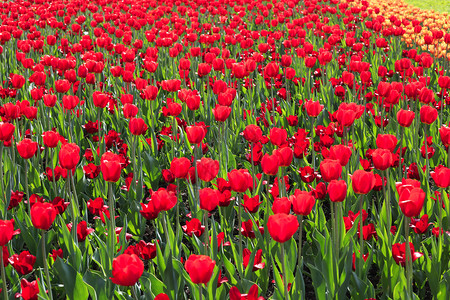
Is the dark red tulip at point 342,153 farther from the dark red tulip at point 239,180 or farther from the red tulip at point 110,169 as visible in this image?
the red tulip at point 110,169

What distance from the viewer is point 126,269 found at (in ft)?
5.50

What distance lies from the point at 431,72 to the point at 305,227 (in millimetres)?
3917

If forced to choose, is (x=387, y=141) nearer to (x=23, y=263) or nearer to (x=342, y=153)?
(x=342, y=153)

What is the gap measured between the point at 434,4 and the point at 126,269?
14909mm

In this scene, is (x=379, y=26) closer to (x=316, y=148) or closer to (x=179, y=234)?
(x=316, y=148)

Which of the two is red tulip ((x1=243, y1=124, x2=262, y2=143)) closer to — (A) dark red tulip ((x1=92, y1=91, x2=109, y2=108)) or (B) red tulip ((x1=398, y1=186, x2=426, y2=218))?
(B) red tulip ((x1=398, y1=186, x2=426, y2=218))

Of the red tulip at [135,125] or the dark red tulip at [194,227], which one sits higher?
the red tulip at [135,125]

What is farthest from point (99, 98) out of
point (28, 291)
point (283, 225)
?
point (283, 225)

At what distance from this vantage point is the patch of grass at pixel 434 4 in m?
13.6

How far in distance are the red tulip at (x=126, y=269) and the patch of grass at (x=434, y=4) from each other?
13.5 metres

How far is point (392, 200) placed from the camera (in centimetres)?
319

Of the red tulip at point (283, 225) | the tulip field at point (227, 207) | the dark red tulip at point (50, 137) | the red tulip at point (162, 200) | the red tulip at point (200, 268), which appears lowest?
the tulip field at point (227, 207)

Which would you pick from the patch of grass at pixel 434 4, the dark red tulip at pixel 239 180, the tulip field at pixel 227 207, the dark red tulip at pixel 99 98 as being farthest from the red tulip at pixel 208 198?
the patch of grass at pixel 434 4

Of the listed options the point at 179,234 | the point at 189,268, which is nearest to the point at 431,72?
the point at 179,234
